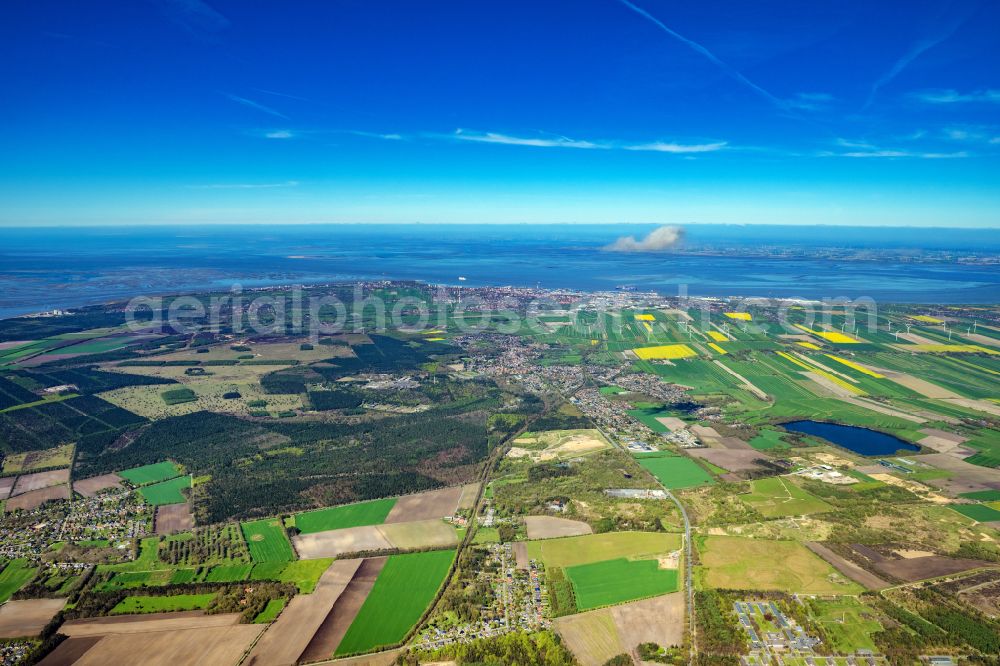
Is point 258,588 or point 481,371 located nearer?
point 258,588

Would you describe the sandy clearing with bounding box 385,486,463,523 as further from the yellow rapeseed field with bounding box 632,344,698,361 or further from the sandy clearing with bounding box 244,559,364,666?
the yellow rapeseed field with bounding box 632,344,698,361

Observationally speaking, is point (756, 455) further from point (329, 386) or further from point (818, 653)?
point (329, 386)

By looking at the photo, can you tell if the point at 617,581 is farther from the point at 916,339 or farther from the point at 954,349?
the point at 916,339

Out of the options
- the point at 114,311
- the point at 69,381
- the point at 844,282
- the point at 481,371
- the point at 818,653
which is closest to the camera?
the point at 818,653

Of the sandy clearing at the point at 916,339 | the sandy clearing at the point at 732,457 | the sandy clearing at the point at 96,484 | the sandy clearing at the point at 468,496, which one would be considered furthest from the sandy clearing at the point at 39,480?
the sandy clearing at the point at 916,339

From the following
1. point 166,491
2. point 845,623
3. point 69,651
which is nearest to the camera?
point 69,651

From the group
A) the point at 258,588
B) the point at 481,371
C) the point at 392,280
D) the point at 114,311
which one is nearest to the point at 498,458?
the point at 258,588


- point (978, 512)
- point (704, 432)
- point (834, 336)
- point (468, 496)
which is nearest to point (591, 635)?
point (468, 496)
